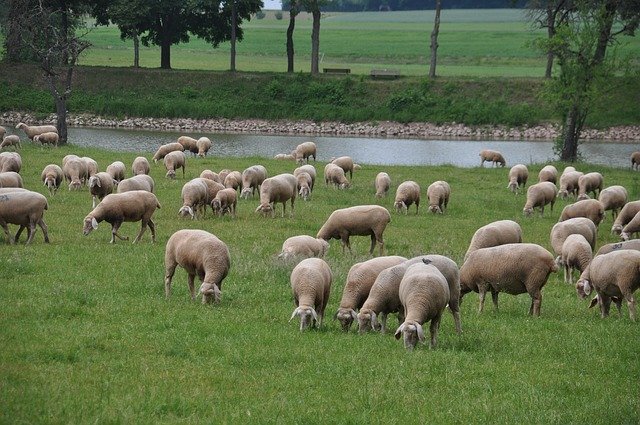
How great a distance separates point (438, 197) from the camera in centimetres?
2805

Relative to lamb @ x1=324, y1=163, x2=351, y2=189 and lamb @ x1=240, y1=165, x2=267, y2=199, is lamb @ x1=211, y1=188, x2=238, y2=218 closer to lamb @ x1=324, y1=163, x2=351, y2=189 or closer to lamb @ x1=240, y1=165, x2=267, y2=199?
lamb @ x1=240, y1=165, x2=267, y2=199

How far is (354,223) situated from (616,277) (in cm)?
680

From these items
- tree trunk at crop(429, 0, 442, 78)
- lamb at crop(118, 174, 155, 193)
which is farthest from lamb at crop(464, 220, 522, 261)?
tree trunk at crop(429, 0, 442, 78)

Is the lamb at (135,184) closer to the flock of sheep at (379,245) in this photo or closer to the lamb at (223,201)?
the flock of sheep at (379,245)

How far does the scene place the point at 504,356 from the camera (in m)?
12.1

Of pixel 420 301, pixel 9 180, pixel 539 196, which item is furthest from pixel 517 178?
pixel 420 301

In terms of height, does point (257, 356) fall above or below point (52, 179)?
above

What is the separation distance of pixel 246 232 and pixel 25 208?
5.49 m

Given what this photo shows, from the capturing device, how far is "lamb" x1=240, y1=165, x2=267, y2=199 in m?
29.0

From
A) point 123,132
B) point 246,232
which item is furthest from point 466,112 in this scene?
point 246,232

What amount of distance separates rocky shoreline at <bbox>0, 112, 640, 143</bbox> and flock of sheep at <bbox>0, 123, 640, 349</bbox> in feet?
112

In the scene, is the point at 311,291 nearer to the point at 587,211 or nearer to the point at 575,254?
the point at 575,254

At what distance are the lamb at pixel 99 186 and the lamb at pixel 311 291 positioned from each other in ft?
39.8

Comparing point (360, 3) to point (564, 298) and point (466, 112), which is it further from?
point (564, 298)
